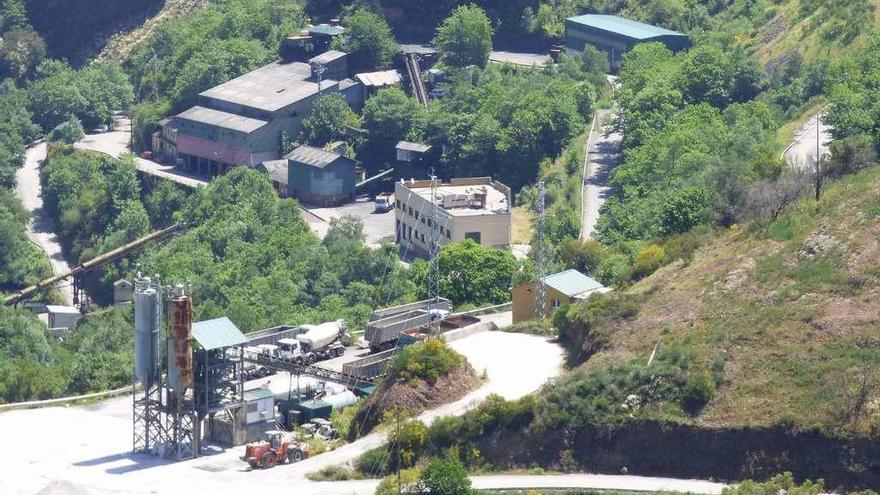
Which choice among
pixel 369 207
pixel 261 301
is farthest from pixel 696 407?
pixel 369 207

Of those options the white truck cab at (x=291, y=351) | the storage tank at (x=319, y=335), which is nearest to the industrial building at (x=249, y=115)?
the storage tank at (x=319, y=335)

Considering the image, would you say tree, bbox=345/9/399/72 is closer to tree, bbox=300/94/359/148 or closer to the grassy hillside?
tree, bbox=300/94/359/148

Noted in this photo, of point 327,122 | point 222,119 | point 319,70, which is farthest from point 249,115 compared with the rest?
point 327,122

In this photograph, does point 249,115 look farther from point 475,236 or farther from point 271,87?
point 475,236

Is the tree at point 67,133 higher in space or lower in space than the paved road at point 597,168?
lower

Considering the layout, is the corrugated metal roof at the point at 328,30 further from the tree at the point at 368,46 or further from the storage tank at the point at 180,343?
the storage tank at the point at 180,343

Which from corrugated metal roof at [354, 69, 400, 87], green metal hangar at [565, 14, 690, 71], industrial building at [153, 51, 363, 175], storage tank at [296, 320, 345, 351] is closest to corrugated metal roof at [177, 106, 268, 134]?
industrial building at [153, 51, 363, 175]
